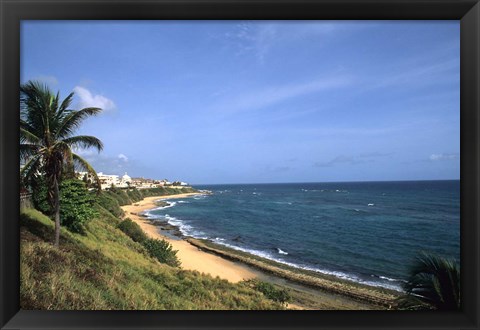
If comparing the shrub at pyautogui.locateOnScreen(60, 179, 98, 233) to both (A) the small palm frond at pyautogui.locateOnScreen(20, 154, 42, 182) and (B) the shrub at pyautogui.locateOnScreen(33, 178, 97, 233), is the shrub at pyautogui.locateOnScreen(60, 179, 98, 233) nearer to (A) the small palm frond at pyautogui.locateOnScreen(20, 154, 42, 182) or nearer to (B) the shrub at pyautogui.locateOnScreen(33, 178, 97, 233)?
(B) the shrub at pyautogui.locateOnScreen(33, 178, 97, 233)

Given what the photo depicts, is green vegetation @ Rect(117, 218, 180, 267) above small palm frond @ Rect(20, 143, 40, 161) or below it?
below

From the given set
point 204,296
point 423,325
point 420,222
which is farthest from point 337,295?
point 420,222

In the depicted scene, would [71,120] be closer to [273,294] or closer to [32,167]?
[32,167]

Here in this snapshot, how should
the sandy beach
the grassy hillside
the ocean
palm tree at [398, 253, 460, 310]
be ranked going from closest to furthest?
palm tree at [398, 253, 460, 310], the grassy hillside, the sandy beach, the ocean

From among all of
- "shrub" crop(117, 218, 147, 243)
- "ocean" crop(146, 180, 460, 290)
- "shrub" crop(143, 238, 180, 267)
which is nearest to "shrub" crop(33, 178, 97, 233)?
"shrub" crop(143, 238, 180, 267)

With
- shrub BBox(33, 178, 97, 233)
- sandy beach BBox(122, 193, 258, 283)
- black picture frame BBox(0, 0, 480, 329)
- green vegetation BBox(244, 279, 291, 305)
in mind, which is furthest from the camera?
sandy beach BBox(122, 193, 258, 283)
